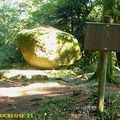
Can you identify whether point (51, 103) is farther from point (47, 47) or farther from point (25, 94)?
point (47, 47)

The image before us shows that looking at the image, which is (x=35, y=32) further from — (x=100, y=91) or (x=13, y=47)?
(x=100, y=91)

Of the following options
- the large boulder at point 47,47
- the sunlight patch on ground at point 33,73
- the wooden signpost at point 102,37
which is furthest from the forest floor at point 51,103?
the large boulder at point 47,47

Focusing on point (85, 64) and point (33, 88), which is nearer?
point (33, 88)

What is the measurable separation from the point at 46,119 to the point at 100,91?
3.88 ft

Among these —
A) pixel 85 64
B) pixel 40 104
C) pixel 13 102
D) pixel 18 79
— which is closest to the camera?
pixel 40 104

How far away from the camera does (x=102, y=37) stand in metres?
5.98

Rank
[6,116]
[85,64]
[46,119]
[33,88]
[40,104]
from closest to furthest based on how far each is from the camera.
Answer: [46,119]
[6,116]
[40,104]
[33,88]
[85,64]

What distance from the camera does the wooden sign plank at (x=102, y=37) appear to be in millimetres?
5961

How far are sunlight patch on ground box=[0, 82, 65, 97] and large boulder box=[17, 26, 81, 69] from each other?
3.84 m

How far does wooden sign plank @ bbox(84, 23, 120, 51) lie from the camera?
19.6ft

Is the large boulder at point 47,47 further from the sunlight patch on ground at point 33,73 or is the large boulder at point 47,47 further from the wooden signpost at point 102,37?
the wooden signpost at point 102,37

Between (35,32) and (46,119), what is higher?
(35,32)

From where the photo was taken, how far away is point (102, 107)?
20.5ft

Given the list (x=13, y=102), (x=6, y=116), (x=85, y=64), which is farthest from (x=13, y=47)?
(x=6, y=116)
